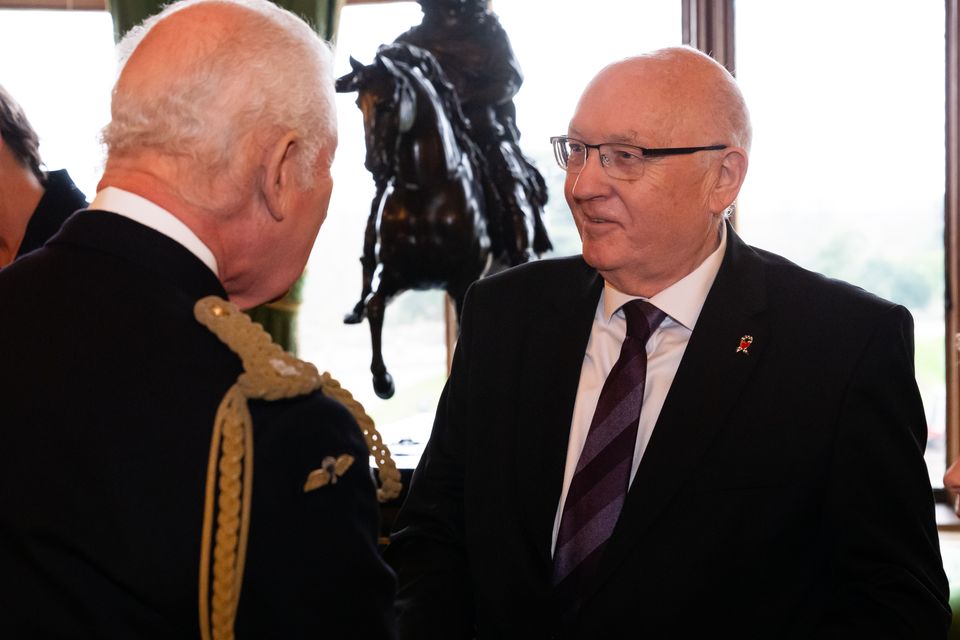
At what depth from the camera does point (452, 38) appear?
460 centimetres

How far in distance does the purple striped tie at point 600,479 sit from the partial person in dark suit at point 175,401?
2.28ft

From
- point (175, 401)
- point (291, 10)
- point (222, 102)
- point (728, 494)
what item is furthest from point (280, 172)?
point (291, 10)

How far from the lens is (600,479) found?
5.73 ft

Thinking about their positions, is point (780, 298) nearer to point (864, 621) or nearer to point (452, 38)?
point (864, 621)

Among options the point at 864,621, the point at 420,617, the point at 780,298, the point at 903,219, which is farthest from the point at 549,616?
the point at 903,219

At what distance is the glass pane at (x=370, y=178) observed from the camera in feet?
18.6

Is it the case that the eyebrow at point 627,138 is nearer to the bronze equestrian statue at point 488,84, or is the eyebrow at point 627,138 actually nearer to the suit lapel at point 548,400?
the suit lapel at point 548,400

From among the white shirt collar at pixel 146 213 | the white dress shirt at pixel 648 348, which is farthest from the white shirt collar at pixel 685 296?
the white shirt collar at pixel 146 213

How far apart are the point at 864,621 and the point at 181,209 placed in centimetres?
123

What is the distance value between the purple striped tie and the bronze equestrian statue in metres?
2.80

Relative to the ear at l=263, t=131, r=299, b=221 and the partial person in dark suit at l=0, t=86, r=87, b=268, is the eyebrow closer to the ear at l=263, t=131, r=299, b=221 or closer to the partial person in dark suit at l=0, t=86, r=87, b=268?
the ear at l=263, t=131, r=299, b=221

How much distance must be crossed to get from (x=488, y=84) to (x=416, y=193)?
66 centimetres

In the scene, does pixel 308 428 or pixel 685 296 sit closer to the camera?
pixel 308 428

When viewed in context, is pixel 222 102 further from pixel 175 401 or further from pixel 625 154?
pixel 625 154
